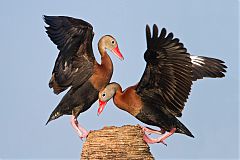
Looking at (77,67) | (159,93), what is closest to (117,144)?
(159,93)

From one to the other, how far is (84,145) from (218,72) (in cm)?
376

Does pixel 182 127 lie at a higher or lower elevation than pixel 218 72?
lower

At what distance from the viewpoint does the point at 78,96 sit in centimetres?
1241

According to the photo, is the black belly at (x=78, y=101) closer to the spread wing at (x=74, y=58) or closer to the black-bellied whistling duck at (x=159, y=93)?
the spread wing at (x=74, y=58)

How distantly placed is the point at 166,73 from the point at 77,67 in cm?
246

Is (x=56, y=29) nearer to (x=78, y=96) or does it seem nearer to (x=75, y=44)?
(x=75, y=44)

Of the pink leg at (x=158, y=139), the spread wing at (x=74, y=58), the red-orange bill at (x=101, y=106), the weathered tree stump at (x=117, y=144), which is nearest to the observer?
the weathered tree stump at (x=117, y=144)

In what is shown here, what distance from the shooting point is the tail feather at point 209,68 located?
41.9ft

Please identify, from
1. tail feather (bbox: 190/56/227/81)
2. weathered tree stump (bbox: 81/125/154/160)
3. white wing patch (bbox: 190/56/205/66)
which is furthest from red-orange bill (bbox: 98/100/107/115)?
white wing patch (bbox: 190/56/205/66)

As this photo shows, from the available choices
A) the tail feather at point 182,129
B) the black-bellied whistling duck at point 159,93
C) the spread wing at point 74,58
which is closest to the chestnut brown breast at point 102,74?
the spread wing at point 74,58

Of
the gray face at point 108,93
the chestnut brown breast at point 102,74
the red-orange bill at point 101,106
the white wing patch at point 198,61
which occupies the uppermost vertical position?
the white wing patch at point 198,61

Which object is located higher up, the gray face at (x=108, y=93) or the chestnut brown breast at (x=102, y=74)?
the chestnut brown breast at (x=102, y=74)

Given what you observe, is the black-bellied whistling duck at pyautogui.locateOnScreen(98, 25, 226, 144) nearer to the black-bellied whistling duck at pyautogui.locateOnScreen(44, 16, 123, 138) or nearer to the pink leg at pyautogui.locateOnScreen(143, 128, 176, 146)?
the pink leg at pyautogui.locateOnScreen(143, 128, 176, 146)

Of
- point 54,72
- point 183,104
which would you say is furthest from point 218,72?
point 54,72
